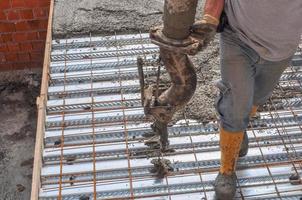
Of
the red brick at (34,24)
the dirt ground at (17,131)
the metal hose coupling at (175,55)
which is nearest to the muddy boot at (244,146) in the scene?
the metal hose coupling at (175,55)

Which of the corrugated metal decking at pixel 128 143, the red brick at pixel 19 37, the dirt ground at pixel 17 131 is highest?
the corrugated metal decking at pixel 128 143

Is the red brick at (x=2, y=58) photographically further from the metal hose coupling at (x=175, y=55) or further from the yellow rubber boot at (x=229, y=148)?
the yellow rubber boot at (x=229, y=148)

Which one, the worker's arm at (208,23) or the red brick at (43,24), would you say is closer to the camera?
the worker's arm at (208,23)

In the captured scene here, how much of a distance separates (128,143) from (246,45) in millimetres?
1629

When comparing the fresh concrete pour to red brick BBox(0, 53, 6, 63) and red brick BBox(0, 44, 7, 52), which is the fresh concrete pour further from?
red brick BBox(0, 53, 6, 63)

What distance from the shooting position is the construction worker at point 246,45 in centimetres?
291

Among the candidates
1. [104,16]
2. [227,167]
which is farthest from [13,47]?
[227,167]

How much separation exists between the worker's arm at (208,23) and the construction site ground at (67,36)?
1.87 meters

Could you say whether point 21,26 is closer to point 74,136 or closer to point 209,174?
point 74,136

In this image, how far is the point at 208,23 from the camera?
2.88 metres

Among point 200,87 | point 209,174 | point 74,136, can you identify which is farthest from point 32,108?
point 209,174

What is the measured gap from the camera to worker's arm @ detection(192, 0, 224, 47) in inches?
112

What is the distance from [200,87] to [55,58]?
64.7 inches

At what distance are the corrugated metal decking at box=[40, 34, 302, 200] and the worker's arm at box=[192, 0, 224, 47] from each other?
57.4 inches
